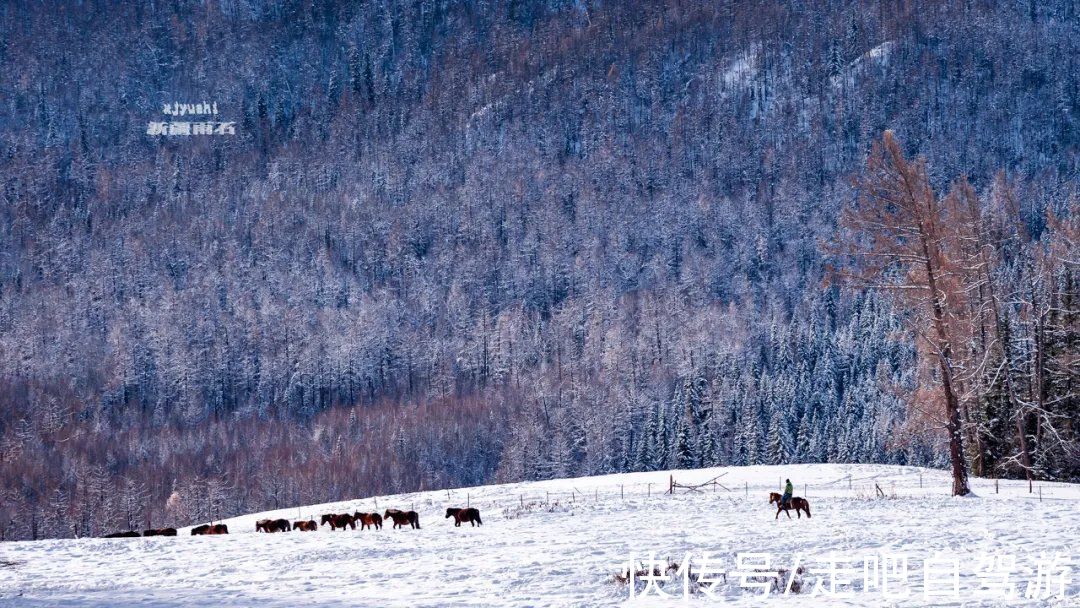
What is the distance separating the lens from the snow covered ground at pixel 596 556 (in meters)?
19.6

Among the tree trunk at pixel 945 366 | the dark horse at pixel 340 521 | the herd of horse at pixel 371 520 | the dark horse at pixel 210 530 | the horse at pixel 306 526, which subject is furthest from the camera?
the dark horse at pixel 210 530

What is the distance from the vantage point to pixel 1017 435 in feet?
158

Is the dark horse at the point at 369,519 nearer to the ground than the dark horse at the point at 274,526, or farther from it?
farther from it

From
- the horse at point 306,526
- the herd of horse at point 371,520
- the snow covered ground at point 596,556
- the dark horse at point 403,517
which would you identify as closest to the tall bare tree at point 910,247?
the snow covered ground at point 596,556

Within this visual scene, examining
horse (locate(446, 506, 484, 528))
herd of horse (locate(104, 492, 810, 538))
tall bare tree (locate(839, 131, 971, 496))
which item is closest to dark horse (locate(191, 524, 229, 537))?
herd of horse (locate(104, 492, 810, 538))

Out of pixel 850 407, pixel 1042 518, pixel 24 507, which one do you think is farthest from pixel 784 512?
pixel 24 507

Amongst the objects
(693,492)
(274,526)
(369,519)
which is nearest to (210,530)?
(274,526)

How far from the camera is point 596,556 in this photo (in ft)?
77.9

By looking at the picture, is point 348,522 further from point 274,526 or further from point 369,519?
point 274,526

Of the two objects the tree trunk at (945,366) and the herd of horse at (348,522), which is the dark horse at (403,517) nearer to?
the herd of horse at (348,522)

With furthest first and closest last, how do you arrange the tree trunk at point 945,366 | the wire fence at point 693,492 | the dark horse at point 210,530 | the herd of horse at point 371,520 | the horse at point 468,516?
the dark horse at point 210,530 → the wire fence at point 693,492 → the tree trunk at point 945,366 → the horse at point 468,516 → the herd of horse at point 371,520

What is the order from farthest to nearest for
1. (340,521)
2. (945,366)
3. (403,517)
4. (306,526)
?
(306,526), (340,521), (945,366), (403,517)

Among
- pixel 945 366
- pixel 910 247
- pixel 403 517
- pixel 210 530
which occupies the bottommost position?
pixel 210 530

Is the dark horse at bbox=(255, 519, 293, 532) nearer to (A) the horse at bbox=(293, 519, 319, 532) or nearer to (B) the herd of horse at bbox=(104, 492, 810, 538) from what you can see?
(B) the herd of horse at bbox=(104, 492, 810, 538)
